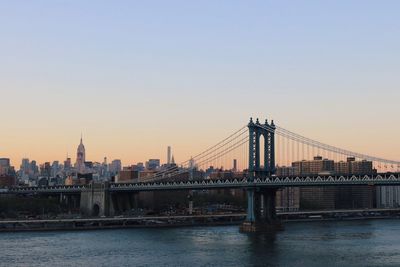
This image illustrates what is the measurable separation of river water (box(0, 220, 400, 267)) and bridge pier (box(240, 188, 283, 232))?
2150 millimetres

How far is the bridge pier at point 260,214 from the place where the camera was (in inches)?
2712

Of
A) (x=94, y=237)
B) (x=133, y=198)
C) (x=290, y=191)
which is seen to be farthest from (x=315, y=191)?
(x=94, y=237)

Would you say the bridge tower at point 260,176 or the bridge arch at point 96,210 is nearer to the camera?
the bridge tower at point 260,176

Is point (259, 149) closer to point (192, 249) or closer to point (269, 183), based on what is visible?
point (269, 183)

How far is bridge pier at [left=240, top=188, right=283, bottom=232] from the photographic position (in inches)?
2712

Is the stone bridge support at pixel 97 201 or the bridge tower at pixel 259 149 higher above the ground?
the bridge tower at pixel 259 149

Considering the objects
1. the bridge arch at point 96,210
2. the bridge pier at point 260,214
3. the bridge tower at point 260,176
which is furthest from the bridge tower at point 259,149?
the bridge arch at point 96,210

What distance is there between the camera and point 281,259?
44.3m

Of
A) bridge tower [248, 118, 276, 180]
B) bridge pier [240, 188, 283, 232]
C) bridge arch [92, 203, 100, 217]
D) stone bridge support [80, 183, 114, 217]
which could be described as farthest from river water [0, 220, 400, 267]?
bridge arch [92, 203, 100, 217]

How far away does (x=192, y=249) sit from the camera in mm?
51594

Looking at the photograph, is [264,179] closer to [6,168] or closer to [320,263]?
[320,263]

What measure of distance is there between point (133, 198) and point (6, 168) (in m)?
99.4

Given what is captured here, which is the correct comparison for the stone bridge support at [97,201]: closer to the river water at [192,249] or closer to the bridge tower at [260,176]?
the river water at [192,249]

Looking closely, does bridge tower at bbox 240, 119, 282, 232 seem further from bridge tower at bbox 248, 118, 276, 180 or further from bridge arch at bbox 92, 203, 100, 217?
bridge arch at bbox 92, 203, 100, 217
